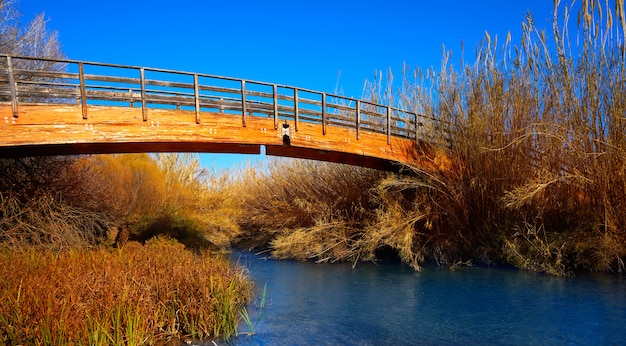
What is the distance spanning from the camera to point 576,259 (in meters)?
15.0

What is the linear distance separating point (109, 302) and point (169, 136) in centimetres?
688

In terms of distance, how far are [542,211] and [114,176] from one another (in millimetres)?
16450

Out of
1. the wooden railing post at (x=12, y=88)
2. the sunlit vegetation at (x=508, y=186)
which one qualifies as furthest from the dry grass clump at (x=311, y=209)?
the wooden railing post at (x=12, y=88)

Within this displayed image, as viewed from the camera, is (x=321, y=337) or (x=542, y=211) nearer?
(x=321, y=337)

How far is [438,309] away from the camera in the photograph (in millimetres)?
11234

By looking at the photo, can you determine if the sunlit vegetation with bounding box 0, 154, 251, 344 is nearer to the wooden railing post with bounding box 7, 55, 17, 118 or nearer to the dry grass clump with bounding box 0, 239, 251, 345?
the dry grass clump with bounding box 0, 239, 251, 345

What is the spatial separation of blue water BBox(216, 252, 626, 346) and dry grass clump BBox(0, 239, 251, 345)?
2.68ft

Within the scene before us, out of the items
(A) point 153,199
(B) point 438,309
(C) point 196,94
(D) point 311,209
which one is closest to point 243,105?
(C) point 196,94

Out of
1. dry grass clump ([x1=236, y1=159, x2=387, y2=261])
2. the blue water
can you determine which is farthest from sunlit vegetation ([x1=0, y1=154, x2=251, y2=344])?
dry grass clump ([x1=236, y1=159, x2=387, y2=261])

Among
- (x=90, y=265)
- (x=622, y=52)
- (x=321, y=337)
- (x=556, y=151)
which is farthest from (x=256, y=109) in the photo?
(x=622, y=52)

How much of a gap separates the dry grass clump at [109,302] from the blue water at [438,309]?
2.68ft

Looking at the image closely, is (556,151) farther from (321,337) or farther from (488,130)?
(321,337)

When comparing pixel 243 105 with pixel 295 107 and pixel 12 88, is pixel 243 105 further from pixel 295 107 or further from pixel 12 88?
pixel 12 88

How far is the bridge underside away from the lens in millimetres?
12132
